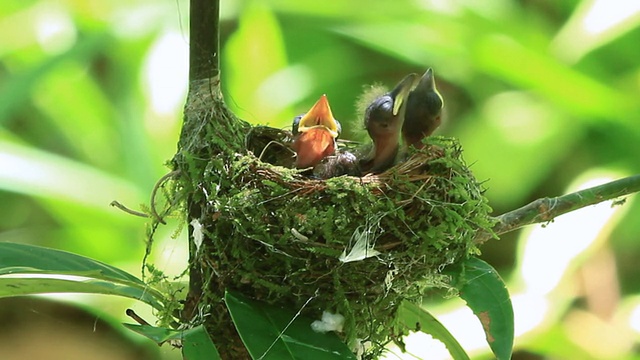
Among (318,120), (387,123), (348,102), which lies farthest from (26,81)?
(387,123)

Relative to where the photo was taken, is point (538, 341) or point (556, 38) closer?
point (538, 341)

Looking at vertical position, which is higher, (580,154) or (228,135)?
(580,154)

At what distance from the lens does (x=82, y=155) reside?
6.61 ft

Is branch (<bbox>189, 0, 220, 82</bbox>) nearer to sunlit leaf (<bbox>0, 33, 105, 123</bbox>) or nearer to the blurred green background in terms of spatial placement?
the blurred green background

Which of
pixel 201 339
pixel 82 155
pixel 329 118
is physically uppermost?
pixel 82 155

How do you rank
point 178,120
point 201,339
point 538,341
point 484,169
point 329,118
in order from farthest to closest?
point 484,169
point 178,120
point 538,341
point 329,118
point 201,339

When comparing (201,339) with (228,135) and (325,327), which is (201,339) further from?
(228,135)

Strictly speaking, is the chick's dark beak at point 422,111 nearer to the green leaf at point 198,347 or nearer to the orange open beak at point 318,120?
the orange open beak at point 318,120

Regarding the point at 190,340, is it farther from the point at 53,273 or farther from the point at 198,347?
the point at 53,273

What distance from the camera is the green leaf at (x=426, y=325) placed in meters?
0.80

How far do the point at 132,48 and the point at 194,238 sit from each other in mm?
1470

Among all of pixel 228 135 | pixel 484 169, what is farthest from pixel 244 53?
pixel 228 135

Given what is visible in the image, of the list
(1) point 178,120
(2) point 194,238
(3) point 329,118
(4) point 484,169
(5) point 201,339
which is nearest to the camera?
(5) point 201,339

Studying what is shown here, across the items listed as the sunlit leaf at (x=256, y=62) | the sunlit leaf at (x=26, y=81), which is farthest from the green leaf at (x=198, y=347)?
the sunlit leaf at (x=26, y=81)
